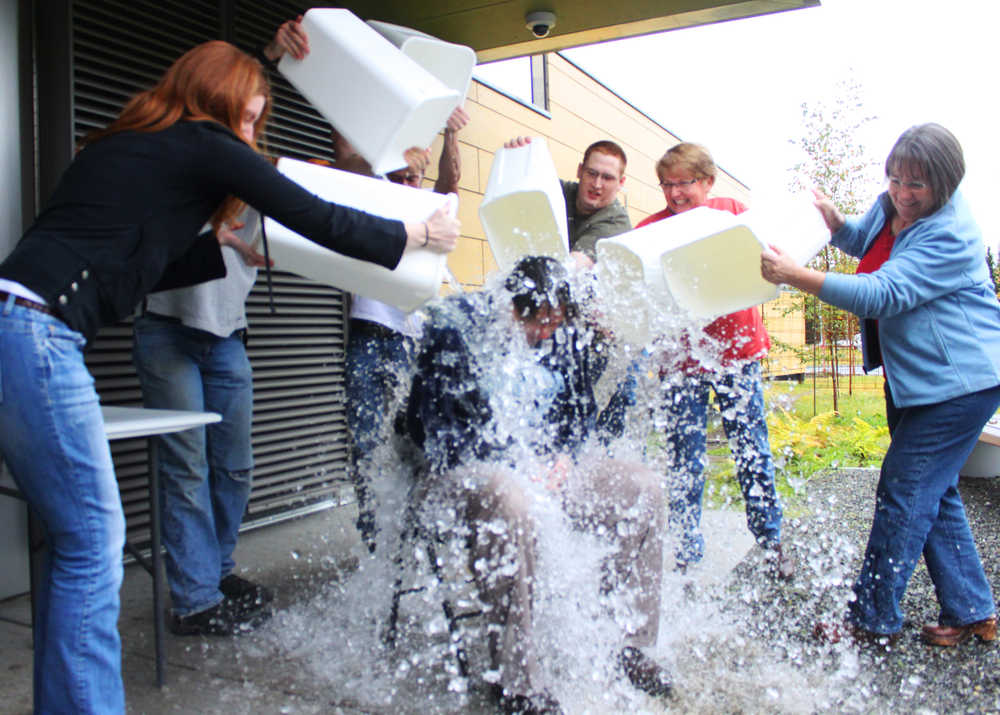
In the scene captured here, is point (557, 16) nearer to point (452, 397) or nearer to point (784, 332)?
point (452, 397)

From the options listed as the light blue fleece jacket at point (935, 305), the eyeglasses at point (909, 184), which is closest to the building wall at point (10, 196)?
the light blue fleece jacket at point (935, 305)

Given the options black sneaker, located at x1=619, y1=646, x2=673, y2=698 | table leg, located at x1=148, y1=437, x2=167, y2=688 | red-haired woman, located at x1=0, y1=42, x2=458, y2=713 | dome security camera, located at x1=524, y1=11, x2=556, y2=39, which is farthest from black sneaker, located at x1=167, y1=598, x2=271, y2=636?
dome security camera, located at x1=524, y1=11, x2=556, y2=39

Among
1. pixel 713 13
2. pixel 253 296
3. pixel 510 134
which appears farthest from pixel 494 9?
pixel 253 296

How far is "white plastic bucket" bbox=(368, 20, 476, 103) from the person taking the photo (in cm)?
256

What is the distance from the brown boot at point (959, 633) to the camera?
2566 millimetres

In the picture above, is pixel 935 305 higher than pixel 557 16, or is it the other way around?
pixel 557 16

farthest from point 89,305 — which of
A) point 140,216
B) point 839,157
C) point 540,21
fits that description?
point 839,157

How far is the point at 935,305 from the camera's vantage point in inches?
98.0

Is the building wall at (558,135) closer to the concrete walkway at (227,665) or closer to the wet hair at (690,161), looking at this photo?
the wet hair at (690,161)

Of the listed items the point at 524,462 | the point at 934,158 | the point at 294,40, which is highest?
the point at 294,40

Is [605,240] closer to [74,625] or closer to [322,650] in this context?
[322,650]

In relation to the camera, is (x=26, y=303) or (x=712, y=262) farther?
(x=712, y=262)

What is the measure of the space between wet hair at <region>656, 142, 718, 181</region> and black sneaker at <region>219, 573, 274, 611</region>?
242 cm

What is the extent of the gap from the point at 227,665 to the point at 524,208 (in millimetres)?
1808
